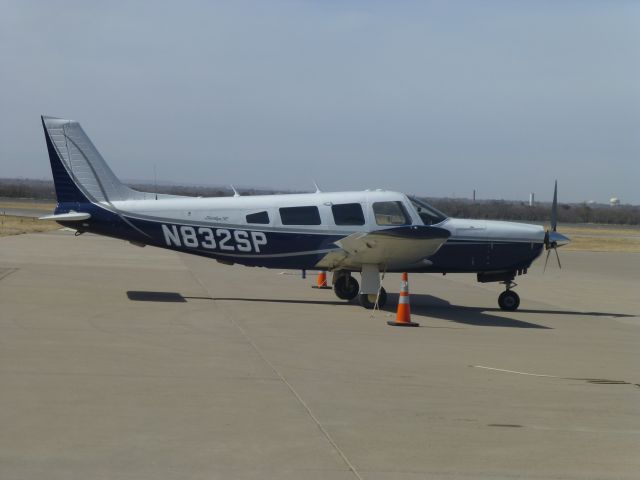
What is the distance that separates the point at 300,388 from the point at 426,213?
7.70 meters

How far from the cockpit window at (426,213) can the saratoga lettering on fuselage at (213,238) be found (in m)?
2.81

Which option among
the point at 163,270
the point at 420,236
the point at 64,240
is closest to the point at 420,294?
the point at 420,236

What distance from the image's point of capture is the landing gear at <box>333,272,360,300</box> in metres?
16.0

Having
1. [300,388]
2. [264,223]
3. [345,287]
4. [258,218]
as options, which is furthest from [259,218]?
[300,388]

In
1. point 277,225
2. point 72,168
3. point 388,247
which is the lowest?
point 388,247

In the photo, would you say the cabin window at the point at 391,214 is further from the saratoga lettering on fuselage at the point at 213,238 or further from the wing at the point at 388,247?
the saratoga lettering on fuselage at the point at 213,238

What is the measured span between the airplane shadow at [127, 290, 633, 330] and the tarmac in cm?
6

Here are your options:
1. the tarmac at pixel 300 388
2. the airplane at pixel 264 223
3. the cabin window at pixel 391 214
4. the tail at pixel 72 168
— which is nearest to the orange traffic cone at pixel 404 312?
the tarmac at pixel 300 388

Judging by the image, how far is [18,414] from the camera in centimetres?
660

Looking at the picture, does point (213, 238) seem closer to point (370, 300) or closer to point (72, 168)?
point (72, 168)

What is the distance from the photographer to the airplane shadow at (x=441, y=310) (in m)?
14.1

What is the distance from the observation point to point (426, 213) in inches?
602

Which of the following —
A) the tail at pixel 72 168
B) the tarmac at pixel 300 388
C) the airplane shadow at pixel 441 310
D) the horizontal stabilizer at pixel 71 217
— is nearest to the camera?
the tarmac at pixel 300 388

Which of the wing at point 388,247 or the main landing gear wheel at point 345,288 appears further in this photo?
the main landing gear wheel at point 345,288
